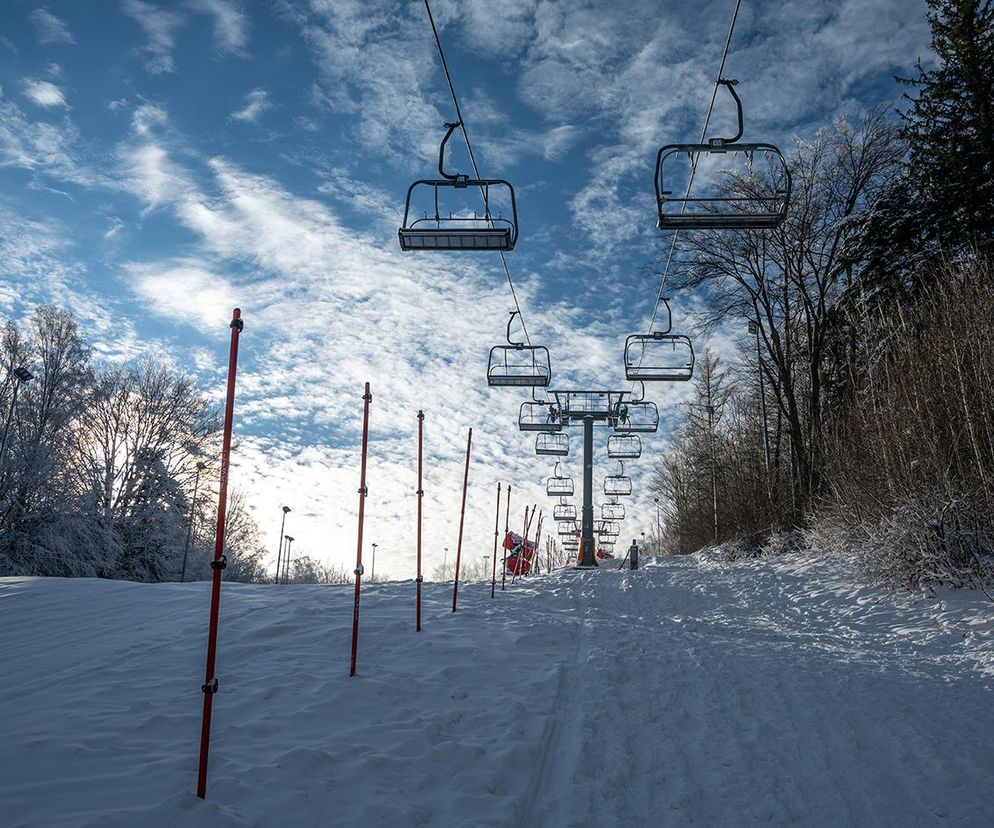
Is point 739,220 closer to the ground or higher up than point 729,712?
higher up

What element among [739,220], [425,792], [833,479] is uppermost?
[739,220]

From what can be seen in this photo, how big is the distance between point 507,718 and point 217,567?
272 cm

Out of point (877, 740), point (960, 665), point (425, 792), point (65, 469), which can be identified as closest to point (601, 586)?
point (960, 665)

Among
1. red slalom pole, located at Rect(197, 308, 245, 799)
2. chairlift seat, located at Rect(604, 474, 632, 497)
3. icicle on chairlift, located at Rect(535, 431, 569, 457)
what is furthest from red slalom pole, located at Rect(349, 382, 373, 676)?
chairlift seat, located at Rect(604, 474, 632, 497)

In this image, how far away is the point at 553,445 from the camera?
22.0 metres

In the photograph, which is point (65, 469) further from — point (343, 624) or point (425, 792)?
point (425, 792)

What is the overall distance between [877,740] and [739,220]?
486 cm

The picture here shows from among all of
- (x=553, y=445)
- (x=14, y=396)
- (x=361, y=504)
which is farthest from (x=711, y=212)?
(x=14, y=396)

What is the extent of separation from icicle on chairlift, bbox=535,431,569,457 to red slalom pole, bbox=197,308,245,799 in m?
17.2

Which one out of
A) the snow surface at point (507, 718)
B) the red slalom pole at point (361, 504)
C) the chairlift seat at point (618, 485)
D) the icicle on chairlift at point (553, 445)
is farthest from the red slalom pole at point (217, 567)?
the chairlift seat at point (618, 485)

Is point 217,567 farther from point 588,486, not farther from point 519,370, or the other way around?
point 588,486

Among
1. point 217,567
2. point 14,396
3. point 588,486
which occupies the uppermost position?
point 14,396

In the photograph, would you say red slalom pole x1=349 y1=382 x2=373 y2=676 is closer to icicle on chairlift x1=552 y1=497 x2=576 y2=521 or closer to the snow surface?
the snow surface

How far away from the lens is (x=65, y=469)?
2794 centimetres
